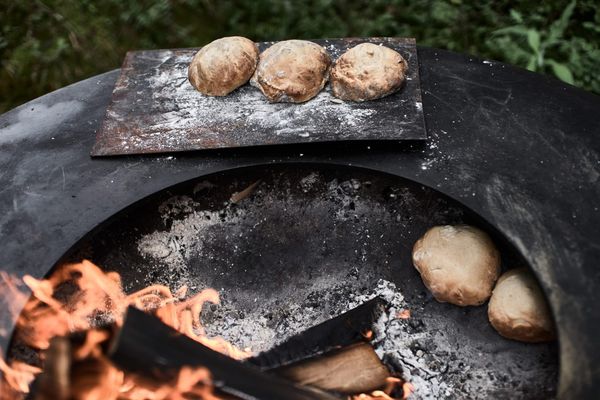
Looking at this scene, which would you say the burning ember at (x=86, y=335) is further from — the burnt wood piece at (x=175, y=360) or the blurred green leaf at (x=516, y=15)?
the blurred green leaf at (x=516, y=15)

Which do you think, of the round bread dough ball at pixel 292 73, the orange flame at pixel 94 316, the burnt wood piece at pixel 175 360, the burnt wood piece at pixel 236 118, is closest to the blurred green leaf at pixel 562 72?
the burnt wood piece at pixel 236 118

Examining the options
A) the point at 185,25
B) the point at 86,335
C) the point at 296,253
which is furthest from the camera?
the point at 185,25

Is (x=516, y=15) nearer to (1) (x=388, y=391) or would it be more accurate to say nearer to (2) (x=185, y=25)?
(2) (x=185, y=25)

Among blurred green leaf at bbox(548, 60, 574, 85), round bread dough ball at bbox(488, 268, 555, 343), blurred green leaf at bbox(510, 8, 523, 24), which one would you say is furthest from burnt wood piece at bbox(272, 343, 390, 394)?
blurred green leaf at bbox(510, 8, 523, 24)

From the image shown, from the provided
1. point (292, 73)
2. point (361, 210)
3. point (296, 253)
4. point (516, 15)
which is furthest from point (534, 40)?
point (296, 253)

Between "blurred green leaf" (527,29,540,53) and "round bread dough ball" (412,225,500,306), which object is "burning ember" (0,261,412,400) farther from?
"blurred green leaf" (527,29,540,53)

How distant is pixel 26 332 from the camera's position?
2.39 m

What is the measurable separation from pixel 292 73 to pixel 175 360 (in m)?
1.42

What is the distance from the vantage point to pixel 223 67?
9.47ft

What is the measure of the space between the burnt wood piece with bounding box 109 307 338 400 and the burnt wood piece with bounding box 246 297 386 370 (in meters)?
0.22

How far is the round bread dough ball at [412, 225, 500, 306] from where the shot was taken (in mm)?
2600

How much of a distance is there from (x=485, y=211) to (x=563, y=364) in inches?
26.3

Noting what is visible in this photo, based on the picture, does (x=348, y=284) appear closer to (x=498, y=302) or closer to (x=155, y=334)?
(x=498, y=302)

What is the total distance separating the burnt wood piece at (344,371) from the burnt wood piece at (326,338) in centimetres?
4
